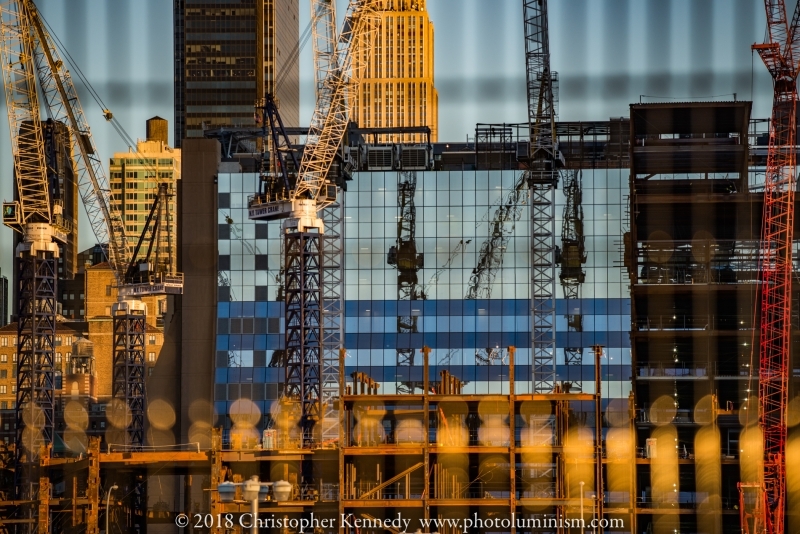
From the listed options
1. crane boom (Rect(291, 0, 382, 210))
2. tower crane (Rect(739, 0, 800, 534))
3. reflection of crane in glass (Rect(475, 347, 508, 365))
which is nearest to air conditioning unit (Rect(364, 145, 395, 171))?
crane boom (Rect(291, 0, 382, 210))

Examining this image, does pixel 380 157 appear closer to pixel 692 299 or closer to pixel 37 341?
pixel 37 341

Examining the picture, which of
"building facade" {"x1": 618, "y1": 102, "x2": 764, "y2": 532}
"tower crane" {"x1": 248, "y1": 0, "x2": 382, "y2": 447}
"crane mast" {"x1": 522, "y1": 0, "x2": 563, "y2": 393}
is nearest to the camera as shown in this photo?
"building facade" {"x1": 618, "y1": 102, "x2": 764, "y2": 532}

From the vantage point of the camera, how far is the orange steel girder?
94.0 metres

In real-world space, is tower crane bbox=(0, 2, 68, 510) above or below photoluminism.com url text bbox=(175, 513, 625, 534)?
above

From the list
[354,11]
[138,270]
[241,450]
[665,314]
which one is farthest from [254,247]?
[241,450]

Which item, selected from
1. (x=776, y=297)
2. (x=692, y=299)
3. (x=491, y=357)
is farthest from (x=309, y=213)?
(x=776, y=297)

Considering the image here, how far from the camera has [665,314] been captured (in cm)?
12112

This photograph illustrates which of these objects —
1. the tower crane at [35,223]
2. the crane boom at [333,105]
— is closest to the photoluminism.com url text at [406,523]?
the tower crane at [35,223]

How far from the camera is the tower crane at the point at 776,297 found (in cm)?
9369

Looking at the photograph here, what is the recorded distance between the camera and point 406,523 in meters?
87.7

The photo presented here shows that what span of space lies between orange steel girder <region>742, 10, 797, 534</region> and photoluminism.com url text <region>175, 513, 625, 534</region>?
11763mm

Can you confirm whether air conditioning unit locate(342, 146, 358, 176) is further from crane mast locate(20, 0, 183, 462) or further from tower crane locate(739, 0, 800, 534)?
tower crane locate(739, 0, 800, 534)

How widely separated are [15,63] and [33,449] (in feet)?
97.3

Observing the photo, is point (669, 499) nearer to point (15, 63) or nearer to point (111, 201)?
point (15, 63)
